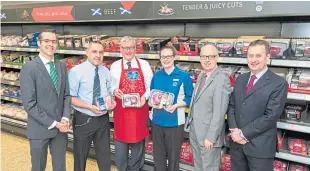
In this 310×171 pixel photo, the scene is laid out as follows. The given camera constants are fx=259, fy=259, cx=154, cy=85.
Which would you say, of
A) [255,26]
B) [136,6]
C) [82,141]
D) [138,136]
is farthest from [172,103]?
[255,26]

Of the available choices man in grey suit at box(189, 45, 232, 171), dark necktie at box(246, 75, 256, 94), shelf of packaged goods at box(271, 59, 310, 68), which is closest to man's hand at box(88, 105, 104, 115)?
man in grey suit at box(189, 45, 232, 171)

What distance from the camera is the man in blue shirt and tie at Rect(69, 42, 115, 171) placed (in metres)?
2.56

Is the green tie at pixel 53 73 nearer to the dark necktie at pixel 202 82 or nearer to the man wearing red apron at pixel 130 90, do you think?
the man wearing red apron at pixel 130 90

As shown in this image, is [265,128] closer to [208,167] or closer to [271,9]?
[208,167]

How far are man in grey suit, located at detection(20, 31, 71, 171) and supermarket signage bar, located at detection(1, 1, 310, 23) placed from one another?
0.95m

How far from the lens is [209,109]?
7.25ft

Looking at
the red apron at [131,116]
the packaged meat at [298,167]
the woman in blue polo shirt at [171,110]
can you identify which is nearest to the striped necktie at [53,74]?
the red apron at [131,116]

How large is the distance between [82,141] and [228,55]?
172 centimetres

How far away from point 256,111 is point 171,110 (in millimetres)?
755

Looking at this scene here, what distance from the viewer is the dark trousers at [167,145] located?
251cm

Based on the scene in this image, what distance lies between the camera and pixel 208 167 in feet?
7.54

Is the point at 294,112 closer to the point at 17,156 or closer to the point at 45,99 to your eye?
the point at 45,99

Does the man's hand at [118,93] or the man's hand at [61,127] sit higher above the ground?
the man's hand at [118,93]

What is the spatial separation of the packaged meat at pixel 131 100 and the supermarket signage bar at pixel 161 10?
0.88 m
